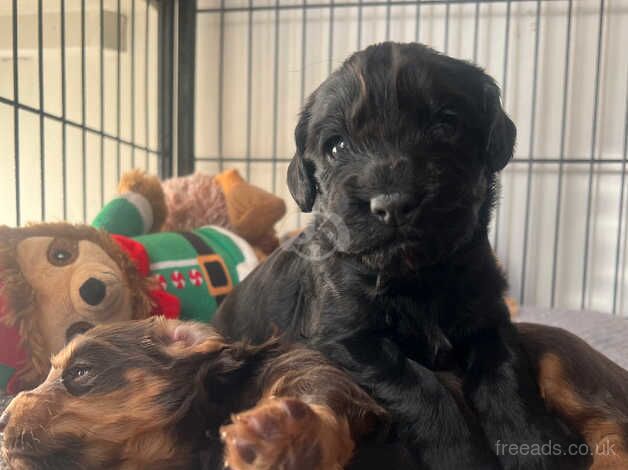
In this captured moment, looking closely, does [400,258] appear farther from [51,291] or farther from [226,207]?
[226,207]

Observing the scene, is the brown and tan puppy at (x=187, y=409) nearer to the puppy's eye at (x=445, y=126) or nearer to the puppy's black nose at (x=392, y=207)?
the puppy's black nose at (x=392, y=207)

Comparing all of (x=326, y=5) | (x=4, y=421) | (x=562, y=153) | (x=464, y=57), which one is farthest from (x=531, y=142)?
(x=4, y=421)

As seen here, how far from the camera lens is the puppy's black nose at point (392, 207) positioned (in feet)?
2.56

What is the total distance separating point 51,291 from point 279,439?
0.68 metres

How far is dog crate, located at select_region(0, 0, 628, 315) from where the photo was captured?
277 centimetres

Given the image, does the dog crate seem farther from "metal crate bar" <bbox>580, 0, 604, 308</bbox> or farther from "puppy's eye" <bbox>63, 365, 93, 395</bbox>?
"puppy's eye" <bbox>63, 365, 93, 395</bbox>

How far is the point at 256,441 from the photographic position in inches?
21.4

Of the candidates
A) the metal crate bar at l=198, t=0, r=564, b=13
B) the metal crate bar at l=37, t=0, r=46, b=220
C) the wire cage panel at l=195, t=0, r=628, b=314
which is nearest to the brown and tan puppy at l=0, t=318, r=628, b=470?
the metal crate bar at l=37, t=0, r=46, b=220

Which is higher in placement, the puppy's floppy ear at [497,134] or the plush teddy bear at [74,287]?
the puppy's floppy ear at [497,134]

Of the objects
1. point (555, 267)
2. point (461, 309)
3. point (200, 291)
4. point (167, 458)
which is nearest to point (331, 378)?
point (167, 458)

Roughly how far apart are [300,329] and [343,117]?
40 centimetres

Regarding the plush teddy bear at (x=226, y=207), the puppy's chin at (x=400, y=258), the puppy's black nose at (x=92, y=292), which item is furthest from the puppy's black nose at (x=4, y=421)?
the plush teddy bear at (x=226, y=207)

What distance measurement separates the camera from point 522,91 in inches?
113

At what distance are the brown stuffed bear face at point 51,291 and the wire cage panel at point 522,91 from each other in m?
1.63
